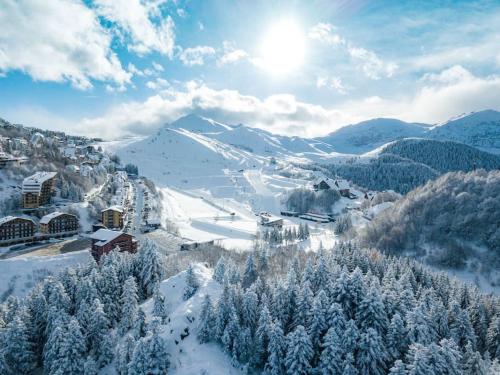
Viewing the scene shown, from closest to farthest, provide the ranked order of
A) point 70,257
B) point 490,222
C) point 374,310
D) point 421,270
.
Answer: point 374,310 < point 421,270 < point 70,257 < point 490,222

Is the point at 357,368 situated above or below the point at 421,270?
below

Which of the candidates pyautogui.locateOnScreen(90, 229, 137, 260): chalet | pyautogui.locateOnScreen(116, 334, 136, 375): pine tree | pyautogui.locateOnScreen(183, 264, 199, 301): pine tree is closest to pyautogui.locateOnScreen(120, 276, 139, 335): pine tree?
pyautogui.locateOnScreen(116, 334, 136, 375): pine tree

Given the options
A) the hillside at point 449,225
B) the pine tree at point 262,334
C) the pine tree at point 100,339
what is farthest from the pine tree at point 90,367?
the hillside at point 449,225

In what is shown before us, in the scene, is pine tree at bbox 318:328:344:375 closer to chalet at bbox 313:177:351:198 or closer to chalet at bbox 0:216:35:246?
chalet at bbox 0:216:35:246

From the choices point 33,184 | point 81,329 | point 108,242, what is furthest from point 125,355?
point 33,184

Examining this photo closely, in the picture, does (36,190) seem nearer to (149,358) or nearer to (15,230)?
(15,230)

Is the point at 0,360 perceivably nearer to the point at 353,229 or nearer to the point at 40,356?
the point at 40,356

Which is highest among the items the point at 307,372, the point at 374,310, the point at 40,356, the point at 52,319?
the point at 374,310

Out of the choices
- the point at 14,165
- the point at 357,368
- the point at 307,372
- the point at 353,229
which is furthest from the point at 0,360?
the point at 353,229

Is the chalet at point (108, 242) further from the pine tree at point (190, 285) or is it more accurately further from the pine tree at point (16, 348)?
the pine tree at point (16, 348)
